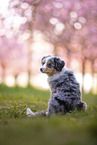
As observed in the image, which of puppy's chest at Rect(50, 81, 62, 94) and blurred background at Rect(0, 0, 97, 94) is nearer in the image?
puppy's chest at Rect(50, 81, 62, 94)

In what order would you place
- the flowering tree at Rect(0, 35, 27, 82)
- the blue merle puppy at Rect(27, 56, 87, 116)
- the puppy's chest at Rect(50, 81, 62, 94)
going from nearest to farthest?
the blue merle puppy at Rect(27, 56, 87, 116)
the puppy's chest at Rect(50, 81, 62, 94)
the flowering tree at Rect(0, 35, 27, 82)

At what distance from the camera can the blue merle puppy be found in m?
5.19

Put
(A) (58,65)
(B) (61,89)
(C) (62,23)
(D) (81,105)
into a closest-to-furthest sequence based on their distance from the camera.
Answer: (B) (61,89)
(D) (81,105)
(A) (58,65)
(C) (62,23)

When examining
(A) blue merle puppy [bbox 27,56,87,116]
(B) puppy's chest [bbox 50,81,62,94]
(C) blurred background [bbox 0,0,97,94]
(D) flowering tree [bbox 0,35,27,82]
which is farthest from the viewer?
(D) flowering tree [bbox 0,35,27,82]

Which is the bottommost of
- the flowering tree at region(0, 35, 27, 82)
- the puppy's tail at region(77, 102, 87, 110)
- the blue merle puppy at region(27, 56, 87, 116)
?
the puppy's tail at region(77, 102, 87, 110)

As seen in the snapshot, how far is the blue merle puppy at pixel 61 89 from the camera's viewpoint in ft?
17.0

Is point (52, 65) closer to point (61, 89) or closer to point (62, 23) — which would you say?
point (61, 89)

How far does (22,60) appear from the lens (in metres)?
34.2

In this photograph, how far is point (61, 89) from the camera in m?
5.30

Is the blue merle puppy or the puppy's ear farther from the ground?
the puppy's ear

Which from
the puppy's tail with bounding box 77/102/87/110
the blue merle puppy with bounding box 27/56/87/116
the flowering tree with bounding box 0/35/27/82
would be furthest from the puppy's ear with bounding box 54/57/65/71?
the flowering tree with bounding box 0/35/27/82

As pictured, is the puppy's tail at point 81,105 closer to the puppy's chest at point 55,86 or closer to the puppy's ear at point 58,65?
the puppy's chest at point 55,86

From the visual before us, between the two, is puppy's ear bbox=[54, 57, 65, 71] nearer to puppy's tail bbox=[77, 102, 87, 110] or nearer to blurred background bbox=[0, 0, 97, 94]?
puppy's tail bbox=[77, 102, 87, 110]

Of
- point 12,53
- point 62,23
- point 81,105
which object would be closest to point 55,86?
point 81,105
